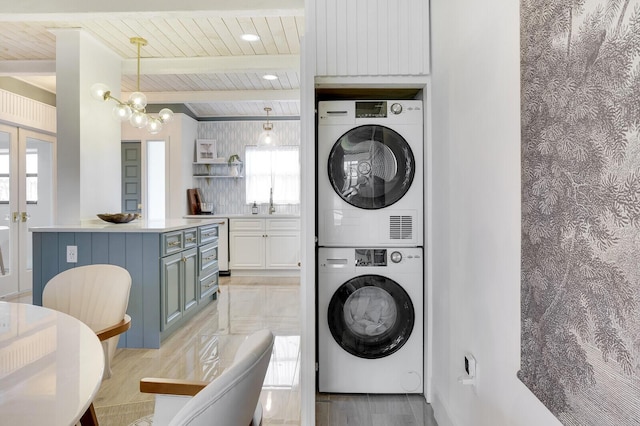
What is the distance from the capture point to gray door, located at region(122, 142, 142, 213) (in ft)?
23.2

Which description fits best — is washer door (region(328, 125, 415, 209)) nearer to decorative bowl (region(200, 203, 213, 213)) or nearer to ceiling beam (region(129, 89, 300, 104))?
ceiling beam (region(129, 89, 300, 104))

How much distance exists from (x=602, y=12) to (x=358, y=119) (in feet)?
6.19

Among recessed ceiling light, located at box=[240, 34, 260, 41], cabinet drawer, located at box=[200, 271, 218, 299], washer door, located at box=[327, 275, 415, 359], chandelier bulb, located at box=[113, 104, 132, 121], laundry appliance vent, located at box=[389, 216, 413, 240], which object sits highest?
recessed ceiling light, located at box=[240, 34, 260, 41]

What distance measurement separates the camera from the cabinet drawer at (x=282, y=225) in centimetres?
692

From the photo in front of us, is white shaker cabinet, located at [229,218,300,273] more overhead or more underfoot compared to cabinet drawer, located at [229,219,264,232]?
more underfoot

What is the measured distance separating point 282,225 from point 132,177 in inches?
99.9

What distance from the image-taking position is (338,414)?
2480mm

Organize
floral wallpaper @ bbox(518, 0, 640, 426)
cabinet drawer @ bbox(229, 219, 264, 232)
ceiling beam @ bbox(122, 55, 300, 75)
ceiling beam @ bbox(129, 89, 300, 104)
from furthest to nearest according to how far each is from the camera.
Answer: cabinet drawer @ bbox(229, 219, 264, 232) < ceiling beam @ bbox(129, 89, 300, 104) < ceiling beam @ bbox(122, 55, 300, 75) < floral wallpaper @ bbox(518, 0, 640, 426)

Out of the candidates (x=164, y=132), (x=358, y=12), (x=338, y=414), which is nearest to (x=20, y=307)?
(x=338, y=414)

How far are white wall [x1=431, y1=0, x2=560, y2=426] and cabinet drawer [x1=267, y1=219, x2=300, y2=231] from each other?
4.48 meters

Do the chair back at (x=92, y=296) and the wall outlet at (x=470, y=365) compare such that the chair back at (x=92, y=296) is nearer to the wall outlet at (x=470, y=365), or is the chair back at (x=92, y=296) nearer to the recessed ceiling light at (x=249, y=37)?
the wall outlet at (x=470, y=365)

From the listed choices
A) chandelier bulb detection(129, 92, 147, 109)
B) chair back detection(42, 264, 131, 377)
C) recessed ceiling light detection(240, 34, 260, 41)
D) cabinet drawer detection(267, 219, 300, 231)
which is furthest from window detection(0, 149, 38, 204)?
chair back detection(42, 264, 131, 377)

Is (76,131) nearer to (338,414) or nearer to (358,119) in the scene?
(358,119)

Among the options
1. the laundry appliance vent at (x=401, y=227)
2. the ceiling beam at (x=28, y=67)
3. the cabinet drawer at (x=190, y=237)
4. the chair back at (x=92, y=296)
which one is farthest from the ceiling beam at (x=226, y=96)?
the chair back at (x=92, y=296)
